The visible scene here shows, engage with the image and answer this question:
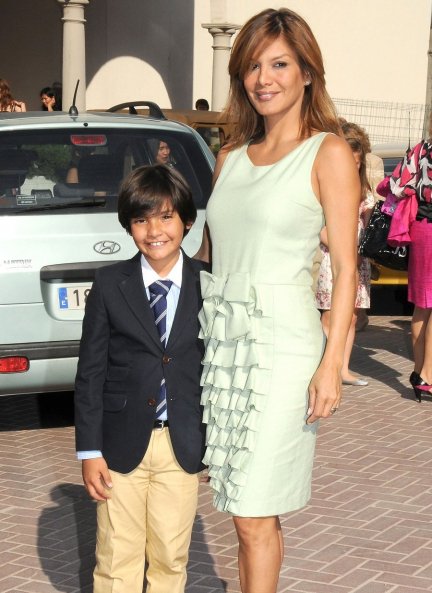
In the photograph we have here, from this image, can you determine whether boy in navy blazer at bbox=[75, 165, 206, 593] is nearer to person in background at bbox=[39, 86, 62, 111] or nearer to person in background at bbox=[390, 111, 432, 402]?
person in background at bbox=[390, 111, 432, 402]

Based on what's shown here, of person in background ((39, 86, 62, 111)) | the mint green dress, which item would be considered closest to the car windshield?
the mint green dress

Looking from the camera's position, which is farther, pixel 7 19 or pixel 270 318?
pixel 7 19

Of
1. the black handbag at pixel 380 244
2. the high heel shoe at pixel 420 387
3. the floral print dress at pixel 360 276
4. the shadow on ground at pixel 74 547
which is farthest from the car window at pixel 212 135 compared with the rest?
the shadow on ground at pixel 74 547

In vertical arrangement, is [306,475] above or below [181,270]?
below

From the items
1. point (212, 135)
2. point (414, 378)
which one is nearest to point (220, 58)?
point (212, 135)

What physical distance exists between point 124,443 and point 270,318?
1.88 ft

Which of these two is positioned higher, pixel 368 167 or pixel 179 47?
pixel 179 47

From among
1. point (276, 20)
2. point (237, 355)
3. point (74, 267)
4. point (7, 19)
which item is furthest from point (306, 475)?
point (7, 19)

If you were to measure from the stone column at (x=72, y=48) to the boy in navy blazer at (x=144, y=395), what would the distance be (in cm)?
1829

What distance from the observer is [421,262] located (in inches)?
316

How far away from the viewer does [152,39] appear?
27781 millimetres

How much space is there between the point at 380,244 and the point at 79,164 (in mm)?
2345

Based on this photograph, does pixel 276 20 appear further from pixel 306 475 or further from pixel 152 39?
pixel 152 39

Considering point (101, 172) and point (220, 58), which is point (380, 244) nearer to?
point (101, 172)
